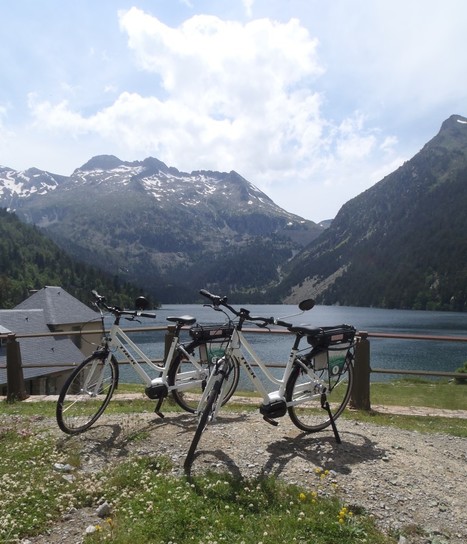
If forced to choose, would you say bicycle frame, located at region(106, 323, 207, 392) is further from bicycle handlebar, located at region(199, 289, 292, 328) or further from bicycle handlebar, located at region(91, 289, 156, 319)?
bicycle handlebar, located at region(199, 289, 292, 328)

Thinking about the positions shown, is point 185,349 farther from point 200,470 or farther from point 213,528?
point 213,528

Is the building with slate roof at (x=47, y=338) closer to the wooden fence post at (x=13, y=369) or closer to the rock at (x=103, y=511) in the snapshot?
the wooden fence post at (x=13, y=369)

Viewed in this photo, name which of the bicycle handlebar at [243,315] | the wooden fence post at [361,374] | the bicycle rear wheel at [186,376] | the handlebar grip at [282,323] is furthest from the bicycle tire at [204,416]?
the wooden fence post at [361,374]

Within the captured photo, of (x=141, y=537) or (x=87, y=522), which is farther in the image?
(x=87, y=522)

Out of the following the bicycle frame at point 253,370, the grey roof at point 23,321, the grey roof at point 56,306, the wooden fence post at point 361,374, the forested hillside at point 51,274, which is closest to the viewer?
the bicycle frame at point 253,370

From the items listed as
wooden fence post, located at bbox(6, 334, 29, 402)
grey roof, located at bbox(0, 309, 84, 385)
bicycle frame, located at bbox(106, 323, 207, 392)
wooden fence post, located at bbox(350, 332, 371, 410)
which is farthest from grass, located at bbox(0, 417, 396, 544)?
grey roof, located at bbox(0, 309, 84, 385)

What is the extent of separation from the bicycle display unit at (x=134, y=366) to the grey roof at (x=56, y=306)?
41009 mm

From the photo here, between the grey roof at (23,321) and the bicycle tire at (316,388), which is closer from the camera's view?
the bicycle tire at (316,388)

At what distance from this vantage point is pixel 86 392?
7.54 metres

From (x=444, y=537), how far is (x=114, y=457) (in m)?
4.15

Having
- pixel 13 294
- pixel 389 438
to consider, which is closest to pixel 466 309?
pixel 13 294

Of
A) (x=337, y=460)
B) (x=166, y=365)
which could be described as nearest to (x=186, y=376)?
(x=166, y=365)

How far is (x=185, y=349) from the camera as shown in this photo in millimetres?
→ 7938

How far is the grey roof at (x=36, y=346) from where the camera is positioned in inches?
1419
